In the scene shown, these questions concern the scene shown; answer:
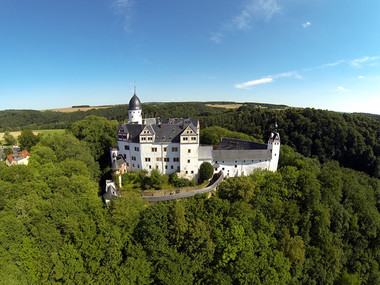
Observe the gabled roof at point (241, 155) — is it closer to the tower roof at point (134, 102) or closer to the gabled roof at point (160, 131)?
the gabled roof at point (160, 131)

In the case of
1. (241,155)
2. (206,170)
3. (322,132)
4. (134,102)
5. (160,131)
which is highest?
(134,102)

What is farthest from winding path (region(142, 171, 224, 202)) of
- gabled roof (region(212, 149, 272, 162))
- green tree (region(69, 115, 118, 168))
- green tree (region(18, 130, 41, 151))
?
green tree (region(18, 130, 41, 151))

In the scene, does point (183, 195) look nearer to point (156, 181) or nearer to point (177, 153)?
point (156, 181)

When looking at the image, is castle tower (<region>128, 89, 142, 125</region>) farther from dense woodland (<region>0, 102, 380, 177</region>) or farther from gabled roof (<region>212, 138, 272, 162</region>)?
dense woodland (<region>0, 102, 380, 177</region>)

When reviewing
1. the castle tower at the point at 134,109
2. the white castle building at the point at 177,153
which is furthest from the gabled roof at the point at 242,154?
the castle tower at the point at 134,109

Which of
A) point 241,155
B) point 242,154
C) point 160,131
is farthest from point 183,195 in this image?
point 242,154

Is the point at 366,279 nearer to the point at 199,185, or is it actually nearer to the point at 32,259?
the point at 199,185
